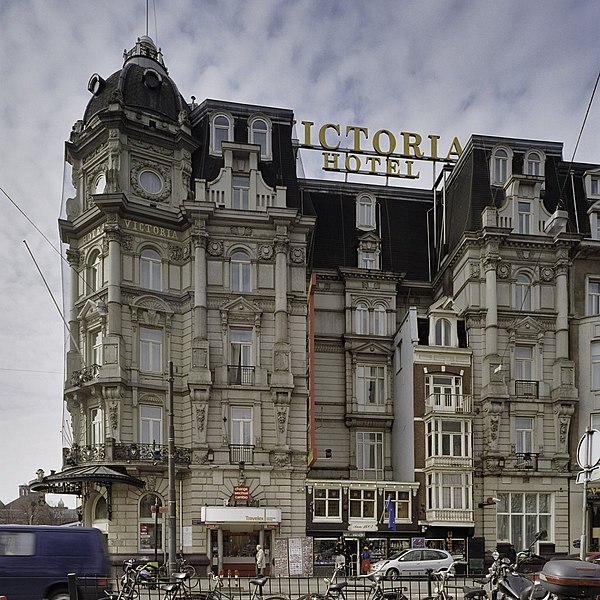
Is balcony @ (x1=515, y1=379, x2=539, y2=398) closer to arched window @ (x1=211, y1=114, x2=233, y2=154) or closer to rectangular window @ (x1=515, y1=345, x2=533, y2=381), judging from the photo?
rectangular window @ (x1=515, y1=345, x2=533, y2=381)

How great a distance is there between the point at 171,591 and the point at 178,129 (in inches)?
1232

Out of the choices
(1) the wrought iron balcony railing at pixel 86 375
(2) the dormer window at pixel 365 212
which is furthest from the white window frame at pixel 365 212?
(1) the wrought iron balcony railing at pixel 86 375

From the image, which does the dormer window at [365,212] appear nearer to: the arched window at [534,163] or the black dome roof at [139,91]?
the arched window at [534,163]

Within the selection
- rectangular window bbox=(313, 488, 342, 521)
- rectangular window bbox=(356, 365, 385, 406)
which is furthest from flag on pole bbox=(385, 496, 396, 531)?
rectangular window bbox=(356, 365, 385, 406)

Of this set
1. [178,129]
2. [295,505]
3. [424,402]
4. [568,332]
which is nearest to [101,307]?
[178,129]

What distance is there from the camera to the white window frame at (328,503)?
43.3 metres

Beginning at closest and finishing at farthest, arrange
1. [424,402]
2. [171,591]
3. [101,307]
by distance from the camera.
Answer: [171,591] < [101,307] < [424,402]

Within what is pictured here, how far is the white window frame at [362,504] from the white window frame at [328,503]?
0.55 m

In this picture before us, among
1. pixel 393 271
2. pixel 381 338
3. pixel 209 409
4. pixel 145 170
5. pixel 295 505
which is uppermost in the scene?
pixel 145 170

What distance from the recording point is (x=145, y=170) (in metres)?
45.5

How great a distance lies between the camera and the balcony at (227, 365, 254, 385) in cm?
4394

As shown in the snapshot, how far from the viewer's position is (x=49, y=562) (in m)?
21.1

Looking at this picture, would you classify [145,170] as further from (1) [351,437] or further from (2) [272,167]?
(1) [351,437]

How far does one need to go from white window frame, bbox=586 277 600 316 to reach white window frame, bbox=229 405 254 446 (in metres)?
19.5
